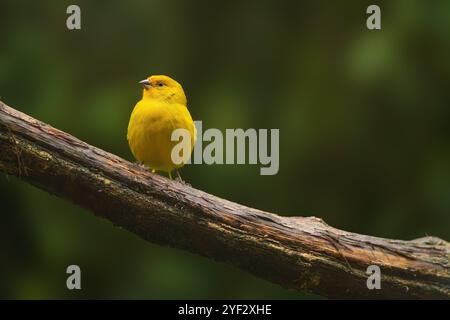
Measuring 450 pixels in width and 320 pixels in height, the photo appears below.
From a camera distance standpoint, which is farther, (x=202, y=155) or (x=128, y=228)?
(x=202, y=155)

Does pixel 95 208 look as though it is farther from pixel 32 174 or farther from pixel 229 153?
pixel 229 153

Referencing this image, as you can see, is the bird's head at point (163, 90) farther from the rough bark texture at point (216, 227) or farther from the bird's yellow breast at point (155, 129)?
the rough bark texture at point (216, 227)

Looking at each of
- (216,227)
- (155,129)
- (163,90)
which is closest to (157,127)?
(155,129)

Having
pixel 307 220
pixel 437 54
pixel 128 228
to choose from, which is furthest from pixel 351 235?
pixel 437 54

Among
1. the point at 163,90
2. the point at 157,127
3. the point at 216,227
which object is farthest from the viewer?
the point at 163,90

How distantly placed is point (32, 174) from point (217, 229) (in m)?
0.75

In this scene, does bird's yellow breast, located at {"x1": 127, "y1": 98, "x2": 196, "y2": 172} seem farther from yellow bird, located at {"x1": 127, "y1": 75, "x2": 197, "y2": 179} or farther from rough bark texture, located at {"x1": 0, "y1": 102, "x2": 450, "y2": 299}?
rough bark texture, located at {"x1": 0, "y1": 102, "x2": 450, "y2": 299}

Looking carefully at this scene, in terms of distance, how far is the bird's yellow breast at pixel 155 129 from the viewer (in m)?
3.31

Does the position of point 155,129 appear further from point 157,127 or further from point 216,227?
point 216,227

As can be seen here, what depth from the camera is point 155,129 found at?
330 centimetres

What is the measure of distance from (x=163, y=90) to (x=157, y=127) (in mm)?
260

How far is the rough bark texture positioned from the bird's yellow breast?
31 centimetres

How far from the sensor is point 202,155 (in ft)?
14.2

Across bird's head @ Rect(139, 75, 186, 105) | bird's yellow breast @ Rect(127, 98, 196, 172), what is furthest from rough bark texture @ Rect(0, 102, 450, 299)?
bird's head @ Rect(139, 75, 186, 105)
